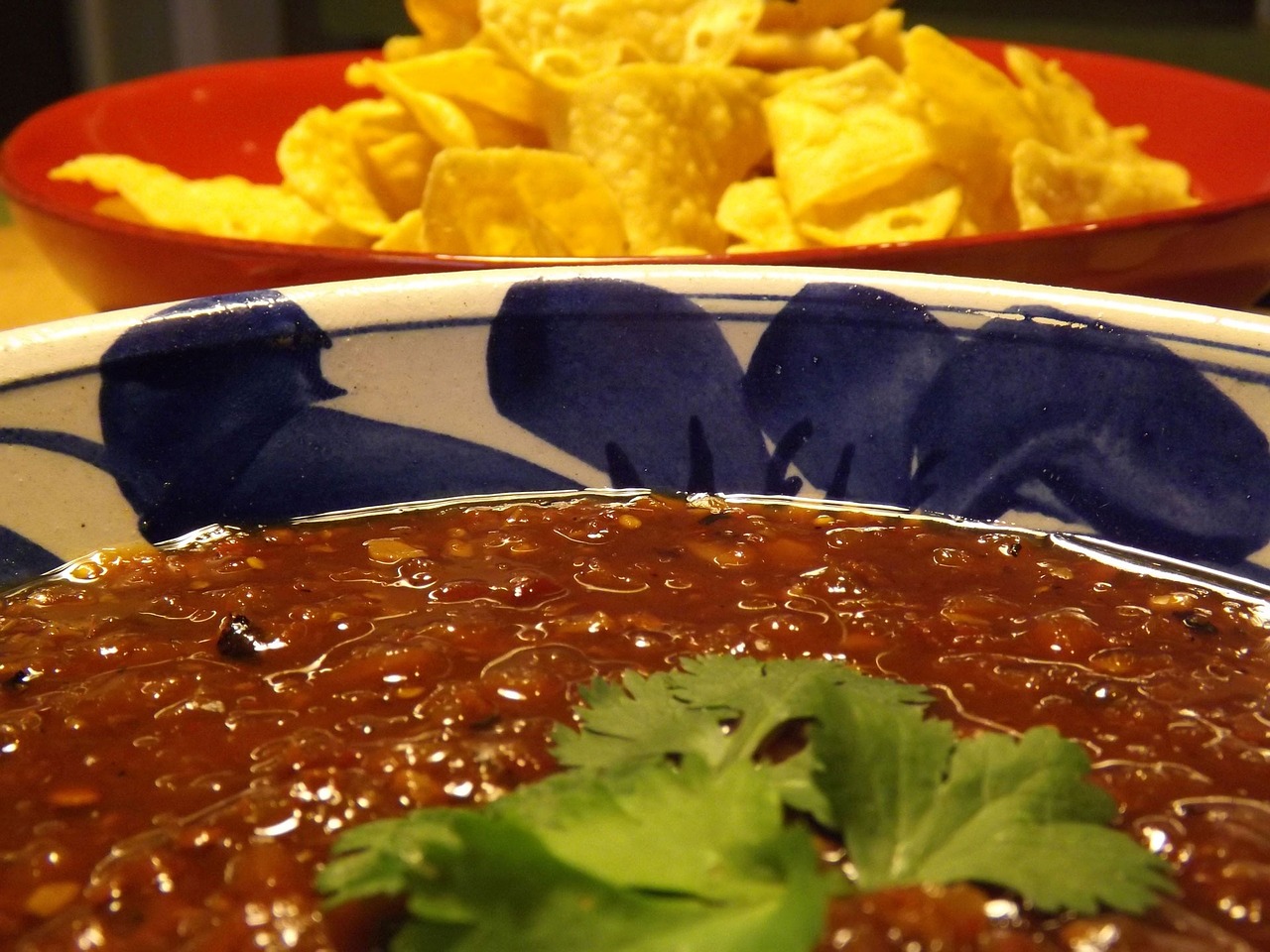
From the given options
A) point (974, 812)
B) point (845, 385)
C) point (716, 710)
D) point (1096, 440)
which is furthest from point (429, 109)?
point (974, 812)

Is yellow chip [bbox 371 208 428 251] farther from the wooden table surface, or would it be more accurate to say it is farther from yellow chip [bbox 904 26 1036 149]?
yellow chip [bbox 904 26 1036 149]

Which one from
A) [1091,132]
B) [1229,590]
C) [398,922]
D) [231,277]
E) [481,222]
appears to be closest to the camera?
[398,922]

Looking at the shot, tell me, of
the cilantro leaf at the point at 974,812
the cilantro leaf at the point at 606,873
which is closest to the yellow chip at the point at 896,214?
the cilantro leaf at the point at 974,812

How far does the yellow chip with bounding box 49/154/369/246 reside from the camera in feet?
6.33

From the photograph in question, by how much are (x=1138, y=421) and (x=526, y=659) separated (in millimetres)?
530

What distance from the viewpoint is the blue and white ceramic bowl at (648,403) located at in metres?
1.10

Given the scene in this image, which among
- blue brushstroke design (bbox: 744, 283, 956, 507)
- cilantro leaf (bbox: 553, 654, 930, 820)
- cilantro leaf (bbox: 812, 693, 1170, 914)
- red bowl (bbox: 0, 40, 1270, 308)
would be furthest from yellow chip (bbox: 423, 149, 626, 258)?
cilantro leaf (bbox: 812, 693, 1170, 914)

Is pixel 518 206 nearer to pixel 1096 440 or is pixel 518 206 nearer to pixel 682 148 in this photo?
pixel 682 148

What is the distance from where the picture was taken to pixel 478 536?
1.14 m

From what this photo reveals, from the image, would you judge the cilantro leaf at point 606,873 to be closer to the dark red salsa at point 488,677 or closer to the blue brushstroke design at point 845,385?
the dark red salsa at point 488,677

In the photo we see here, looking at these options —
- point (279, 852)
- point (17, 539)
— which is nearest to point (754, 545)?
point (279, 852)

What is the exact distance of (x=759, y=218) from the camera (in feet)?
6.21

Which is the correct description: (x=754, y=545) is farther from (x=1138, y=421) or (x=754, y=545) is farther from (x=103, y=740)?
(x=103, y=740)

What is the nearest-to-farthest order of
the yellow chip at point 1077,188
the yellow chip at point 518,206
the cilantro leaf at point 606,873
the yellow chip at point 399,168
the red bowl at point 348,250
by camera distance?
the cilantro leaf at point 606,873 < the red bowl at point 348,250 < the yellow chip at point 518,206 < the yellow chip at point 1077,188 < the yellow chip at point 399,168
